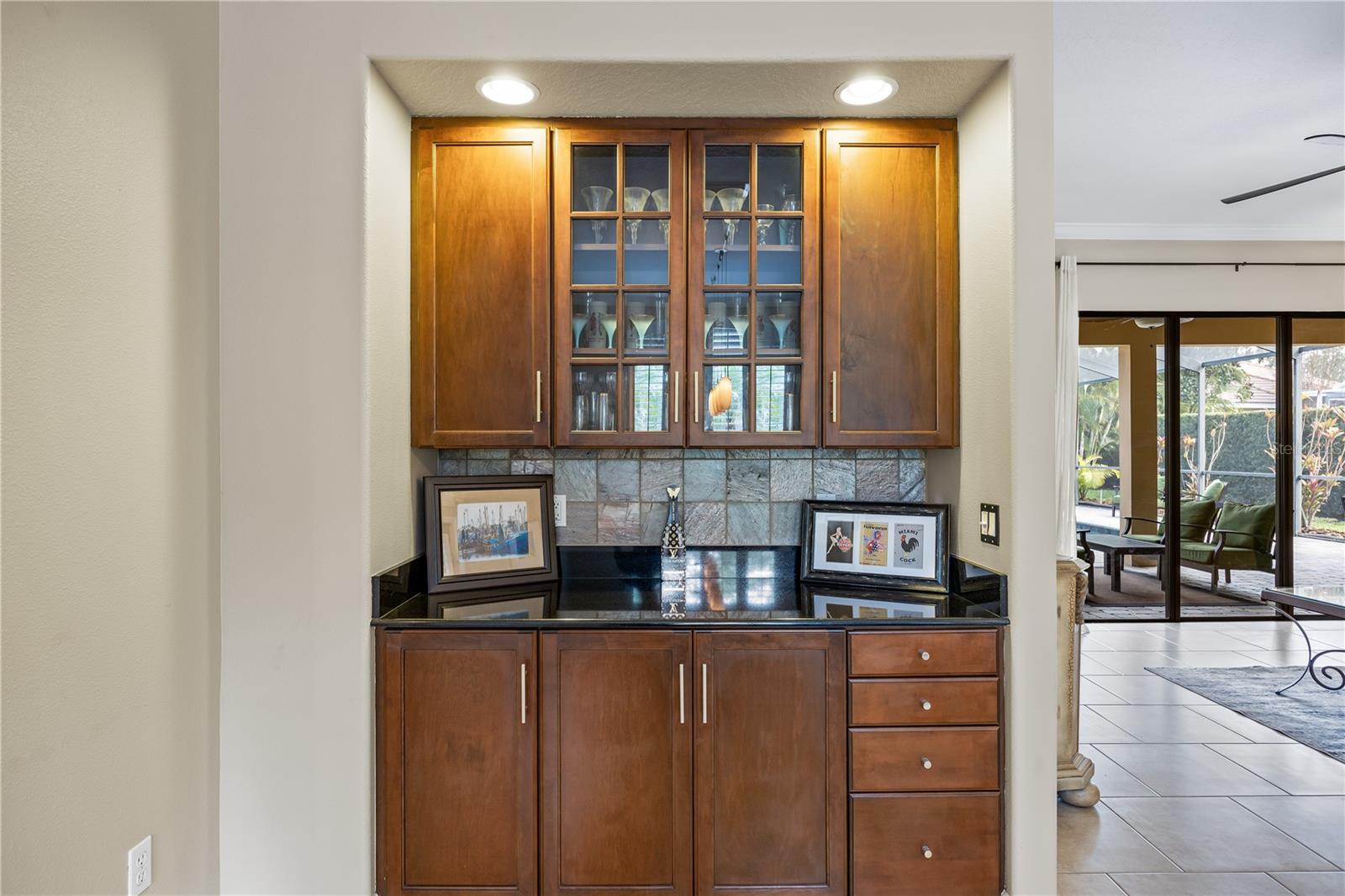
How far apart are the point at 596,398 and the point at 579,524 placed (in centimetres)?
54

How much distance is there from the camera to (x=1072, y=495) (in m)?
5.22

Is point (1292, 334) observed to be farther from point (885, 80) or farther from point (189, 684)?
point (189, 684)

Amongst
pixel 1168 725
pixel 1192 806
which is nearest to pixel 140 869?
pixel 1192 806

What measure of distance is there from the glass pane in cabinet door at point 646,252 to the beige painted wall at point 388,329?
690 mm

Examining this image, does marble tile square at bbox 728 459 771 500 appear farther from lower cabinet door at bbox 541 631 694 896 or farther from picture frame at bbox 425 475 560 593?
lower cabinet door at bbox 541 631 694 896

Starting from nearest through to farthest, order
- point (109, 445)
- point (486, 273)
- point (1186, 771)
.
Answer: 1. point (109, 445)
2. point (486, 273)
3. point (1186, 771)

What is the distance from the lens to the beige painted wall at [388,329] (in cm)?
199

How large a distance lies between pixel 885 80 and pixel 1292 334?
538 cm

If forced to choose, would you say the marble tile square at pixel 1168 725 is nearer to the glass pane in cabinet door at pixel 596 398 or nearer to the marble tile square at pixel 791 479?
the marble tile square at pixel 791 479

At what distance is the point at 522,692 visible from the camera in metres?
1.96

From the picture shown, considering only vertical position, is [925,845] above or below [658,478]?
below

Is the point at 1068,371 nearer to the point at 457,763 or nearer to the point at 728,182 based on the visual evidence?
the point at 728,182

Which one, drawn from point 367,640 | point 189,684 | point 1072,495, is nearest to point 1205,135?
→ point 1072,495

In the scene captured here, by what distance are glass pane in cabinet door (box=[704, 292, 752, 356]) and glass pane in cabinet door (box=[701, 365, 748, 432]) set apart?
0.19 feet
